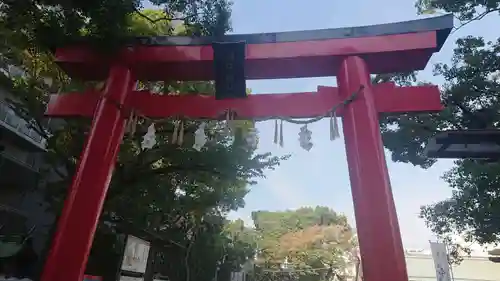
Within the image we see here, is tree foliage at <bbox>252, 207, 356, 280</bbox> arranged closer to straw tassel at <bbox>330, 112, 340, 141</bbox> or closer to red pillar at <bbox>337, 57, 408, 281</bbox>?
straw tassel at <bbox>330, 112, 340, 141</bbox>

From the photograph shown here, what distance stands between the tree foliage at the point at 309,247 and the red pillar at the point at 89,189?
2364cm

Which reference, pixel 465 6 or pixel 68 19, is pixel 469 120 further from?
pixel 68 19

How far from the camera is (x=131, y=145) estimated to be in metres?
9.48

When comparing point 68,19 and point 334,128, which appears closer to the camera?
point 334,128

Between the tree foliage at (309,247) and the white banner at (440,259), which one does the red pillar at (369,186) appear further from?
the tree foliage at (309,247)

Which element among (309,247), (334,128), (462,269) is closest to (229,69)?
(334,128)

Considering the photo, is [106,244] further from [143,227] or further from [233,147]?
[233,147]

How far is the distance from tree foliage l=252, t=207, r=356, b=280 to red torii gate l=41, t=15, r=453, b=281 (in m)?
23.3

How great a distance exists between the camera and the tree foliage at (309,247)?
27.3m

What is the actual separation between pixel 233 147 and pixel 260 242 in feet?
71.0

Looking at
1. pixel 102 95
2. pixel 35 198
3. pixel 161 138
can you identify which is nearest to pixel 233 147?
pixel 161 138

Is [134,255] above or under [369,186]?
under

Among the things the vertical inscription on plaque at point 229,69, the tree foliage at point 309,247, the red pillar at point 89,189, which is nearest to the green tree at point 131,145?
the red pillar at point 89,189

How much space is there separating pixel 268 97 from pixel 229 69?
62cm
